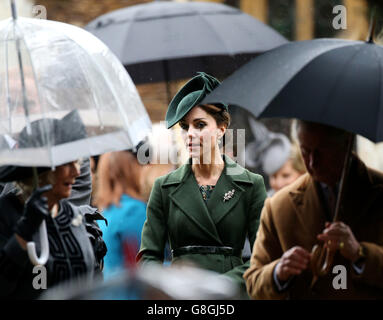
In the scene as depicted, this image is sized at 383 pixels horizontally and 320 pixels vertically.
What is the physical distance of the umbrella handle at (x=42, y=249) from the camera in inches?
173

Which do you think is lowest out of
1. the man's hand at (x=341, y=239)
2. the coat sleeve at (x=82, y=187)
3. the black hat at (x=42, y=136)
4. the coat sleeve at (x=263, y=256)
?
the coat sleeve at (x=82, y=187)

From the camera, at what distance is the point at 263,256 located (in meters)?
4.45

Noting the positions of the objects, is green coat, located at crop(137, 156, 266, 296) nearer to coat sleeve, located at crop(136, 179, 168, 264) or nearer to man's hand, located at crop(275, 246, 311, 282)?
coat sleeve, located at crop(136, 179, 168, 264)

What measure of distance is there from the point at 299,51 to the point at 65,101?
1.10m

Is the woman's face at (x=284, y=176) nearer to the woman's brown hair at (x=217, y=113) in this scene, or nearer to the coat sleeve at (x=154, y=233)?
the woman's brown hair at (x=217, y=113)

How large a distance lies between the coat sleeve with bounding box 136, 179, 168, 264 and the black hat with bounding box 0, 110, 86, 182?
101 cm

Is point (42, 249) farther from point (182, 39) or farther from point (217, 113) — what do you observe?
point (182, 39)

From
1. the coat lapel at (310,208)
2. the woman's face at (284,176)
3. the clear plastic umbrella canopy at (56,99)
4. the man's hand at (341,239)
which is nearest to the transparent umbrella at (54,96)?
the clear plastic umbrella canopy at (56,99)

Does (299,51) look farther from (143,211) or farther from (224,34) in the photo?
(224,34)

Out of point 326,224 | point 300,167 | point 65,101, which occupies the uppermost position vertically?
point 65,101

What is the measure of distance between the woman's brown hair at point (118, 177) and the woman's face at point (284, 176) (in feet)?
7.37

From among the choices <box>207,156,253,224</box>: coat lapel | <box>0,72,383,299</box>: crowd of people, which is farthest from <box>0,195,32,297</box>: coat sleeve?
<box>207,156,253,224</box>: coat lapel

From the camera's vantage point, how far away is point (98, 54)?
5086 millimetres

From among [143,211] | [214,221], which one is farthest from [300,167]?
[214,221]
